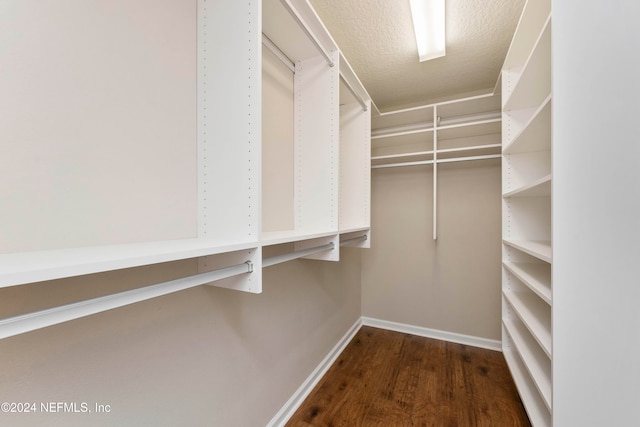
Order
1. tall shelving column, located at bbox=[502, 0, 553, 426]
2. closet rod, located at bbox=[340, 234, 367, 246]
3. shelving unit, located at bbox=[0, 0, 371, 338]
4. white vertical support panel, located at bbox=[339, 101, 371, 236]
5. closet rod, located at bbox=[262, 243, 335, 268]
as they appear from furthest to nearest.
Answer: white vertical support panel, located at bbox=[339, 101, 371, 236]
closet rod, located at bbox=[340, 234, 367, 246]
tall shelving column, located at bbox=[502, 0, 553, 426]
closet rod, located at bbox=[262, 243, 335, 268]
shelving unit, located at bbox=[0, 0, 371, 338]

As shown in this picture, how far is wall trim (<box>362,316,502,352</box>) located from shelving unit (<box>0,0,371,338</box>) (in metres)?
1.91

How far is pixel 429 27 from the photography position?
167cm

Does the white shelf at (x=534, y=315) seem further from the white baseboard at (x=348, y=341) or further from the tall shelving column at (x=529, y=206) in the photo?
the white baseboard at (x=348, y=341)

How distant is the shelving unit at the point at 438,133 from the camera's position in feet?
7.74

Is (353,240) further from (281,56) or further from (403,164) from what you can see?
(281,56)

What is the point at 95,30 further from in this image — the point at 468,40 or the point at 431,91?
the point at 431,91

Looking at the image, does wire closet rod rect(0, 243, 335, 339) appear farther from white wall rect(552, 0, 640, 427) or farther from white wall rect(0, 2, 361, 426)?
white wall rect(552, 0, 640, 427)

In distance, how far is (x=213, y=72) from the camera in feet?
3.21

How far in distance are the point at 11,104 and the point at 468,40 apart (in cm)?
237

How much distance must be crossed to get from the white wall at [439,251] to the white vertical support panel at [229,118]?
227 centimetres

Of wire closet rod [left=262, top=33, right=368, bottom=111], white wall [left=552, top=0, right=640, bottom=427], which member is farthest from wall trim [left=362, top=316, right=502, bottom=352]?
wire closet rod [left=262, top=33, right=368, bottom=111]

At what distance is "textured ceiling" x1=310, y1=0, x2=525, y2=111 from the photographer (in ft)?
5.15

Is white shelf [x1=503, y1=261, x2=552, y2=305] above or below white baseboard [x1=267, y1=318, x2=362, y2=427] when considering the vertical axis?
above

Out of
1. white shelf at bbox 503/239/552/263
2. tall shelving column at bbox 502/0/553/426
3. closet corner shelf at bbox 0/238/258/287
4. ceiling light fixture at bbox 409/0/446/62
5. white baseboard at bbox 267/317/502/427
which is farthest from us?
white baseboard at bbox 267/317/502/427
